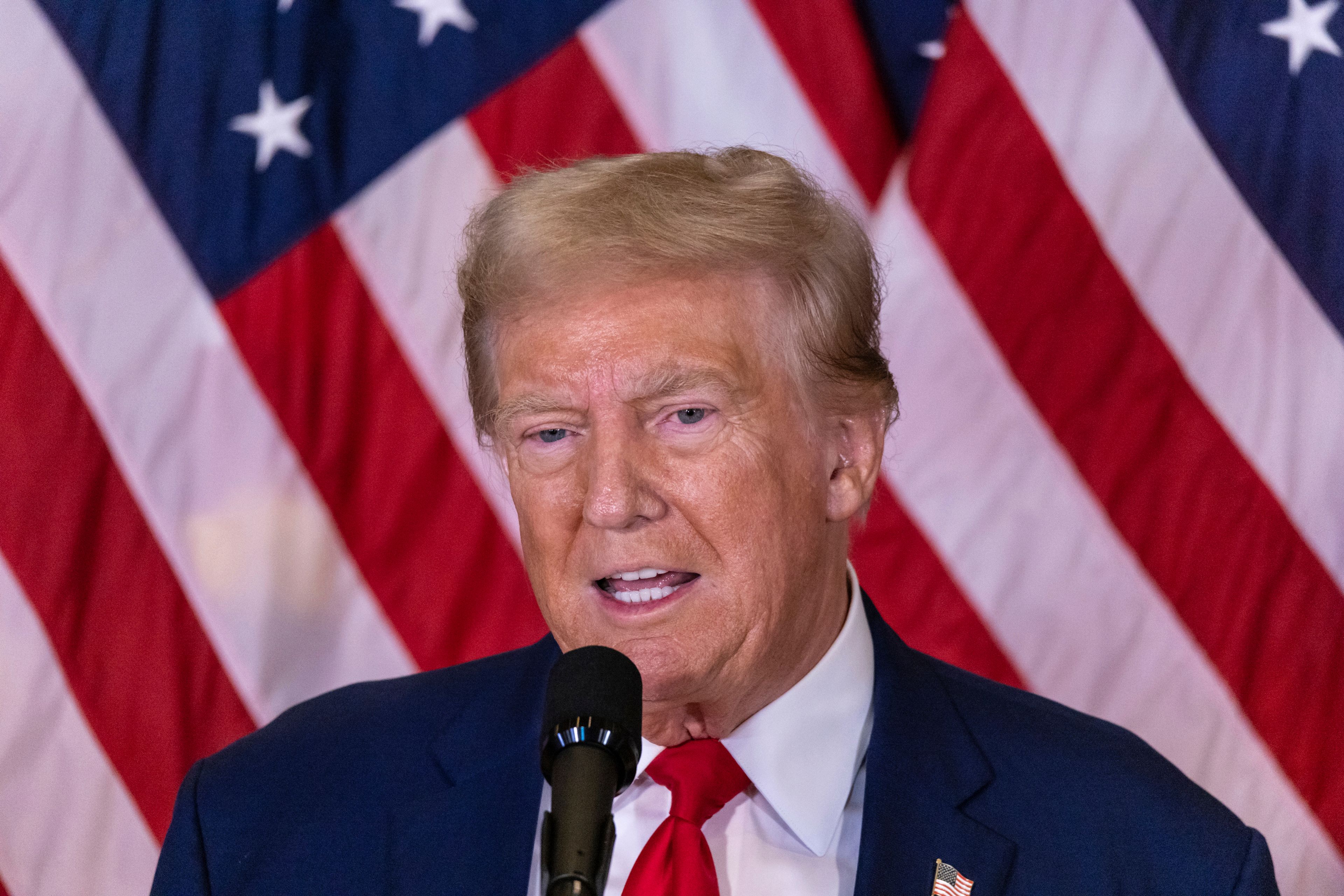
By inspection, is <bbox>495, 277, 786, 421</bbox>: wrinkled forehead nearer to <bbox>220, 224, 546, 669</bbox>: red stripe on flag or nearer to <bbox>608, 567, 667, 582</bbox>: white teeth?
<bbox>608, 567, 667, 582</bbox>: white teeth

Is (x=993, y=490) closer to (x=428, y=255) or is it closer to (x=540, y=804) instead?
(x=428, y=255)

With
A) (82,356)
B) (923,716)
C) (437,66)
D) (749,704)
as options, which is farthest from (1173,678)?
(82,356)

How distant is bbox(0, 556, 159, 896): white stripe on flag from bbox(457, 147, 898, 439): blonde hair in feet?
4.16

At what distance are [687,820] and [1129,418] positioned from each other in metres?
1.53

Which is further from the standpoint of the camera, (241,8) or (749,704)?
(241,8)

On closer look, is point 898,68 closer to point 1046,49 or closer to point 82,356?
point 1046,49

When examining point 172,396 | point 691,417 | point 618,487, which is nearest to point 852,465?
point 691,417

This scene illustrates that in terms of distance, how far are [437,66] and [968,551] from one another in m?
1.51

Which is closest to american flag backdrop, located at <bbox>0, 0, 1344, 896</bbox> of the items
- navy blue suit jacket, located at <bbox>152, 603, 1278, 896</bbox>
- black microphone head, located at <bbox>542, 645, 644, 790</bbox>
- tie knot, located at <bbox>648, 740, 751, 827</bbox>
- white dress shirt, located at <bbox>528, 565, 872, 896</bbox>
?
navy blue suit jacket, located at <bbox>152, 603, 1278, 896</bbox>

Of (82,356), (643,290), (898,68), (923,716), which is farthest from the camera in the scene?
(898,68)

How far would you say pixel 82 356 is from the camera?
Answer: 9.14 ft

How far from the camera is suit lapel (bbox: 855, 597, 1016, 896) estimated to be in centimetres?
181

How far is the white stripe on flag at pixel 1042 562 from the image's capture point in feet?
9.37

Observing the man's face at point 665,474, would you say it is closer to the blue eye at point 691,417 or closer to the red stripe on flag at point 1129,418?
the blue eye at point 691,417
